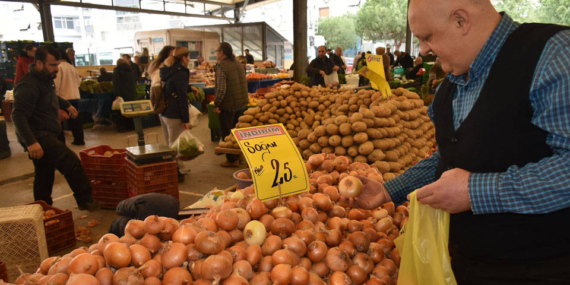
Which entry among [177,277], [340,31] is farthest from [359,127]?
[340,31]

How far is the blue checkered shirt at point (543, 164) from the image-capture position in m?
1.02

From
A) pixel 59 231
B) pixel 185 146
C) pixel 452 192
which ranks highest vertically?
pixel 452 192

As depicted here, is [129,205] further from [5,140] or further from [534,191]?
[5,140]

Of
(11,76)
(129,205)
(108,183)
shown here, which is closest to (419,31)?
(129,205)

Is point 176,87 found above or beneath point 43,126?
above

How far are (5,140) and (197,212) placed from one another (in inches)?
270

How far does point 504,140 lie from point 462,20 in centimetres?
40

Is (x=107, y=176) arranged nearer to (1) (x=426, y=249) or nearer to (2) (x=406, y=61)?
(1) (x=426, y=249)

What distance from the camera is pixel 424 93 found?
6.77 m

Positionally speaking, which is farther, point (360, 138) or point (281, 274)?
point (360, 138)

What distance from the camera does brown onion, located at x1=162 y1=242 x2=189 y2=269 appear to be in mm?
1304

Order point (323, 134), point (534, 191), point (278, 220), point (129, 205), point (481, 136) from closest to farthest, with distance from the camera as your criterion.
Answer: point (534, 191), point (481, 136), point (278, 220), point (129, 205), point (323, 134)

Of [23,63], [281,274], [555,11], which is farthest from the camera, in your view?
[555,11]

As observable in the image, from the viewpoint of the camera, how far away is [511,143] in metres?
1.15
